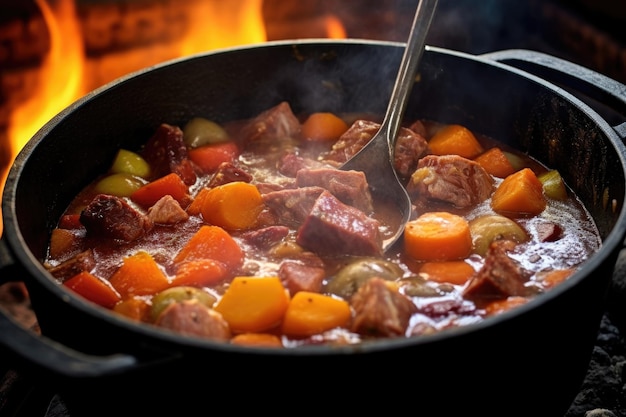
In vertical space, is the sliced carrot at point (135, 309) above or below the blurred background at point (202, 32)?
below

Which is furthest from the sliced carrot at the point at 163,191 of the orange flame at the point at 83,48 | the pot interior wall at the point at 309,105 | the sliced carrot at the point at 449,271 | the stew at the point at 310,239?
the orange flame at the point at 83,48

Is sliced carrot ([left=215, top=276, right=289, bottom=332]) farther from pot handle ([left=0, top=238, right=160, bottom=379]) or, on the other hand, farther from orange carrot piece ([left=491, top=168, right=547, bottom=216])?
orange carrot piece ([left=491, top=168, right=547, bottom=216])

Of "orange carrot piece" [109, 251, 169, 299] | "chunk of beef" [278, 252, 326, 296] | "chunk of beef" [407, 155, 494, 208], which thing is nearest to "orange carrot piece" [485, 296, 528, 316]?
"chunk of beef" [278, 252, 326, 296]

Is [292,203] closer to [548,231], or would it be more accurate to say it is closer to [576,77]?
[548,231]

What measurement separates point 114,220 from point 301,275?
840mm

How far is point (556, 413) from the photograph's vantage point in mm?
2234

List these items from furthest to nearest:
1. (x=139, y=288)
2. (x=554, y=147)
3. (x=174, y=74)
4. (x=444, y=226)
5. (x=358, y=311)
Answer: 1. (x=174, y=74)
2. (x=554, y=147)
3. (x=444, y=226)
4. (x=139, y=288)
5. (x=358, y=311)

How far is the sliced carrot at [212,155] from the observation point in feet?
11.0

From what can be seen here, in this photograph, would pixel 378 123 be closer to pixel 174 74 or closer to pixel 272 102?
pixel 272 102

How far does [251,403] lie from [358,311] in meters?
0.62

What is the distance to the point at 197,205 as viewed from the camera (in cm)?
297

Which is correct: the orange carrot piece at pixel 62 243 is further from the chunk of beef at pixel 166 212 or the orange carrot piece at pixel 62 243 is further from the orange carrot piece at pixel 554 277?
the orange carrot piece at pixel 554 277

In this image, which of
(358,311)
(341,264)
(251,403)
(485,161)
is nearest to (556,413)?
(358,311)

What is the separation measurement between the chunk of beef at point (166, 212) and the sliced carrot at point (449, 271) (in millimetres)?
1010
